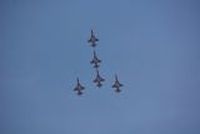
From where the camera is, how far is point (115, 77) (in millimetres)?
10898

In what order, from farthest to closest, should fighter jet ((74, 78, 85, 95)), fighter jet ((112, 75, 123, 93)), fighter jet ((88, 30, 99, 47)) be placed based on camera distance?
fighter jet ((74, 78, 85, 95)), fighter jet ((112, 75, 123, 93)), fighter jet ((88, 30, 99, 47))

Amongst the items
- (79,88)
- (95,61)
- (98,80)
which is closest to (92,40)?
(95,61)

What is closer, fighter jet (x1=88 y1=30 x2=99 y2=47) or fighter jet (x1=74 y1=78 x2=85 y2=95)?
fighter jet (x1=88 y1=30 x2=99 y2=47)

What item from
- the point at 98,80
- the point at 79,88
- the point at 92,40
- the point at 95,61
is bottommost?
the point at 79,88

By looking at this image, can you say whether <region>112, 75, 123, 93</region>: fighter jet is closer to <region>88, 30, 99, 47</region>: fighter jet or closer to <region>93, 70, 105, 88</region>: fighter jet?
<region>93, 70, 105, 88</region>: fighter jet

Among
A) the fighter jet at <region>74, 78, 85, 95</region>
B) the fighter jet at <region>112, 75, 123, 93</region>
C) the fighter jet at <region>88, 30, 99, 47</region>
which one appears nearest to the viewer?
the fighter jet at <region>88, 30, 99, 47</region>

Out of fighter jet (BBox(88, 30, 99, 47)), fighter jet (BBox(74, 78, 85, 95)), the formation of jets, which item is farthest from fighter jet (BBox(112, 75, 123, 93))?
fighter jet (BBox(88, 30, 99, 47))

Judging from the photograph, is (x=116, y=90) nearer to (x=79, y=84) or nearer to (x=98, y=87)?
(x=98, y=87)

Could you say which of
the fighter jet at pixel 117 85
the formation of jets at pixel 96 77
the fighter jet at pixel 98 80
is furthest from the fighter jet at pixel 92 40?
the fighter jet at pixel 117 85

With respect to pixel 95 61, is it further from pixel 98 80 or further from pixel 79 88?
pixel 79 88

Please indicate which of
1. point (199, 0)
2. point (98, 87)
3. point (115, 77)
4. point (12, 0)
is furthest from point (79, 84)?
point (199, 0)

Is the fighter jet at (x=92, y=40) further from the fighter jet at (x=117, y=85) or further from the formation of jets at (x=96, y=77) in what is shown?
the fighter jet at (x=117, y=85)

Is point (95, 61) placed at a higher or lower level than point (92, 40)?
lower

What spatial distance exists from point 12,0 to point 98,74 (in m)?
5.74
